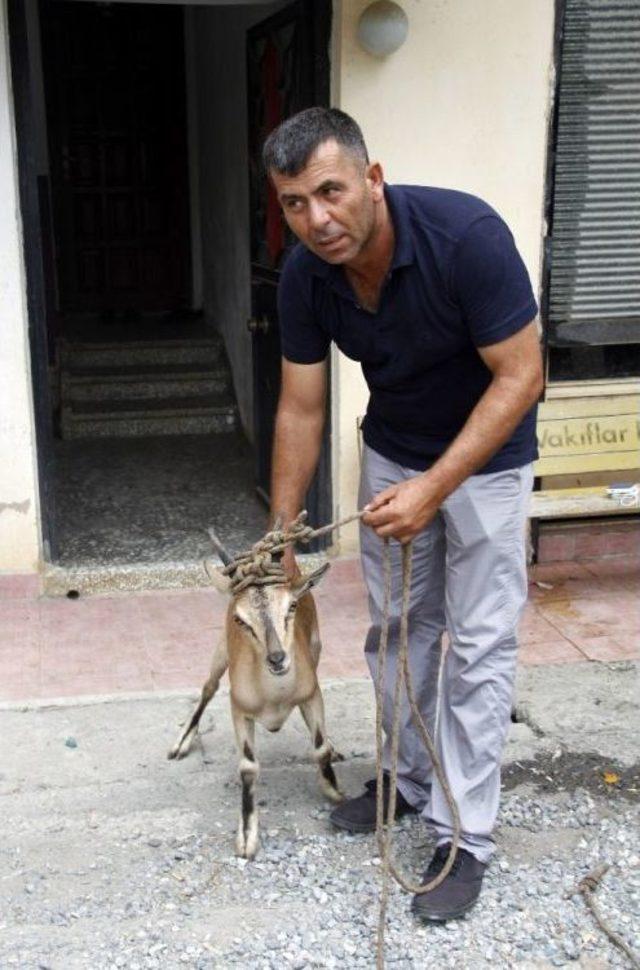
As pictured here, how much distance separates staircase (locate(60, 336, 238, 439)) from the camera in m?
8.57

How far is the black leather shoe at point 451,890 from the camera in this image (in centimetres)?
332

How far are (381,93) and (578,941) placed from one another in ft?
12.7

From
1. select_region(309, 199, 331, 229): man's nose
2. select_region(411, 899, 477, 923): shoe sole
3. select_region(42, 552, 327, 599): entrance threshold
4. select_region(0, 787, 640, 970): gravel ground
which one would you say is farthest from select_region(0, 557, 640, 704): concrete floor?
select_region(309, 199, 331, 229): man's nose

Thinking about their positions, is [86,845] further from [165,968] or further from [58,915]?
[165,968]

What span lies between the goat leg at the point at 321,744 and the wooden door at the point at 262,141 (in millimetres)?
2253

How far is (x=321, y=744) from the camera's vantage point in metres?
3.81

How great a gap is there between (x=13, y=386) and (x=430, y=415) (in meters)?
2.80

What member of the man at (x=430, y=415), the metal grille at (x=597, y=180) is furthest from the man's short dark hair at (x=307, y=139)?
the metal grille at (x=597, y=180)

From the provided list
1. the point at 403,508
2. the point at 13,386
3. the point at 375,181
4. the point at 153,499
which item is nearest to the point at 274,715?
the point at 403,508

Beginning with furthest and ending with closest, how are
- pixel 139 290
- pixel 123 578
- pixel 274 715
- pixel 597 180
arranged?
pixel 139 290
pixel 123 578
pixel 597 180
pixel 274 715

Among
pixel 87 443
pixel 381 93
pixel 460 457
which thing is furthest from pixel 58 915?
pixel 87 443

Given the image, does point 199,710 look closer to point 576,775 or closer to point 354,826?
point 354,826

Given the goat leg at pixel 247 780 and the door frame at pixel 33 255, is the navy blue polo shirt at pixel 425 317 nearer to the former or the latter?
the goat leg at pixel 247 780

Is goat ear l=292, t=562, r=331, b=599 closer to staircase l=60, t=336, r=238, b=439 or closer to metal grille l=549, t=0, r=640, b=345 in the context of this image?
metal grille l=549, t=0, r=640, b=345
